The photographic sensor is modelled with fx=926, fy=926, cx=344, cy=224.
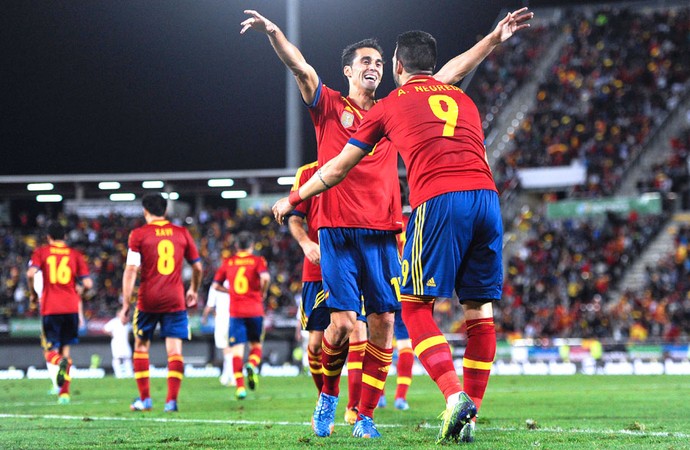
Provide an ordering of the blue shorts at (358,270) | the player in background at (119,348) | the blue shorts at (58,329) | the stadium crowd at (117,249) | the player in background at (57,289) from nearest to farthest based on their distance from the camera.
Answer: the blue shorts at (358,270)
the player in background at (57,289)
the blue shorts at (58,329)
the player in background at (119,348)
the stadium crowd at (117,249)

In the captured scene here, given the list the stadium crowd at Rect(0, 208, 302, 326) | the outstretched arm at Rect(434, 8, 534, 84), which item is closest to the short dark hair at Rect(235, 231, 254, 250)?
the outstretched arm at Rect(434, 8, 534, 84)

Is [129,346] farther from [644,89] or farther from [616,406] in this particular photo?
[644,89]

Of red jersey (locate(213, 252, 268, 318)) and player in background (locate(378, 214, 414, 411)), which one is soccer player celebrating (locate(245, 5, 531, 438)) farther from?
red jersey (locate(213, 252, 268, 318))

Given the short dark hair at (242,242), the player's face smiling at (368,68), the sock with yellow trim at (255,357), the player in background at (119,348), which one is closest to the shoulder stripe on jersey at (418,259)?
the player's face smiling at (368,68)

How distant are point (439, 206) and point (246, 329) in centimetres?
943

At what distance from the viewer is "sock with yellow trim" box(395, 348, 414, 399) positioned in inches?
396

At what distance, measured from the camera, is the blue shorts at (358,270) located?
6.32 metres

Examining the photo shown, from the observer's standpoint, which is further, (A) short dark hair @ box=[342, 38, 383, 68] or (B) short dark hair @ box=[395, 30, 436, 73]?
(A) short dark hair @ box=[342, 38, 383, 68]

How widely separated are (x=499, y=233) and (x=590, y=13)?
3765 cm

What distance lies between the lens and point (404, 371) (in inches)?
404

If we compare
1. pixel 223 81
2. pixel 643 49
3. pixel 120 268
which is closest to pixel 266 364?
pixel 120 268

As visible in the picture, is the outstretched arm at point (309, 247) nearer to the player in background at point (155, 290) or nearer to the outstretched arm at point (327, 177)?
the outstretched arm at point (327, 177)

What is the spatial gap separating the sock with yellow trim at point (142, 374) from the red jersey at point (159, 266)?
53cm

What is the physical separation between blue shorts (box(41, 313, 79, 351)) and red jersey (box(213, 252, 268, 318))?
2404 millimetres
